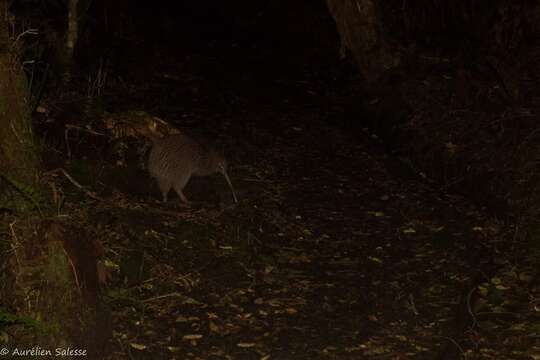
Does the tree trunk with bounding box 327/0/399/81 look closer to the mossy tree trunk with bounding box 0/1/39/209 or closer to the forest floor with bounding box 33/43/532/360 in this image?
the forest floor with bounding box 33/43/532/360

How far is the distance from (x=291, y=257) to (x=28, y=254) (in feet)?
8.71

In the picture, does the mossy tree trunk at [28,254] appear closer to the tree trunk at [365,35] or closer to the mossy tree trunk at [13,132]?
the mossy tree trunk at [13,132]

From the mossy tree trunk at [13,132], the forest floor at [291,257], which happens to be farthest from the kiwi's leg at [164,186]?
the mossy tree trunk at [13,132]

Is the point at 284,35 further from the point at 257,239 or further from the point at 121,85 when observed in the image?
the point at 257,239

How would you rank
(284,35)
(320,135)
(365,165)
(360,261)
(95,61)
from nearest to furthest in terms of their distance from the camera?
1. (360,261)
2. (365,165)
3. (320,135)
4. (95,61)
5. (284,35)

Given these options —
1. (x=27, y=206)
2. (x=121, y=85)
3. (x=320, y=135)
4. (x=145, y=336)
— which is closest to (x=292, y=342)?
(x=145, y=336)

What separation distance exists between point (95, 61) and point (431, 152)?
17.2 ft

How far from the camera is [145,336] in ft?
18.5

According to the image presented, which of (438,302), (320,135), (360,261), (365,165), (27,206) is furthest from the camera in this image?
(320,135)

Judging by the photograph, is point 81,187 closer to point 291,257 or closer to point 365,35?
point 291,257

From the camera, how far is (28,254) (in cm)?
524

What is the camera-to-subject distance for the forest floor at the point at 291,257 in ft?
19.0

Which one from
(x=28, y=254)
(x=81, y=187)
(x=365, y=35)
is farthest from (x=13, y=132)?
(x=365, y=35)

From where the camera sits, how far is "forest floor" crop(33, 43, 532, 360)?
5805 mm
